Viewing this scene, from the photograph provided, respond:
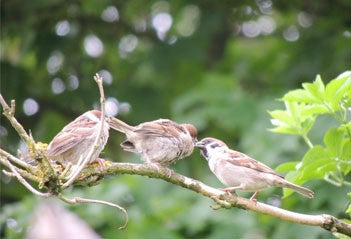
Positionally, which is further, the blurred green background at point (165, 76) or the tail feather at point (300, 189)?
the blurred green background at point (165, 76)

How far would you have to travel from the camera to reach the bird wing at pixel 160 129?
4875 millimetres

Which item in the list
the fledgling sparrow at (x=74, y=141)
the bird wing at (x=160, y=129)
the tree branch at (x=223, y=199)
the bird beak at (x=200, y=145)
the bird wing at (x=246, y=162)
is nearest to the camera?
the tree branch at (x=223, y=199)

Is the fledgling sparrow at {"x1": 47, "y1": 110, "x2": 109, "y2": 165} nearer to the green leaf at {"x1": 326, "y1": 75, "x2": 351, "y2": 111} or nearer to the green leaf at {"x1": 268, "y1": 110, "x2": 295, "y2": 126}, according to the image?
the green leaf at {"x1": 268, "y1": 110, "x2": 295, "y2": 126}

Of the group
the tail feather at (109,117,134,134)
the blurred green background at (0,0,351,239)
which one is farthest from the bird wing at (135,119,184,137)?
the blurred green background at (0,0,351,239)

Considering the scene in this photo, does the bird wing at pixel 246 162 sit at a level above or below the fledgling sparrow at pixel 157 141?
above

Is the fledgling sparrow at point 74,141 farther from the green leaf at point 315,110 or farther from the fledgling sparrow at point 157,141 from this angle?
the green leaf at point 315,110

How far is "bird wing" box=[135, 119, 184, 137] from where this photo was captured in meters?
4.88

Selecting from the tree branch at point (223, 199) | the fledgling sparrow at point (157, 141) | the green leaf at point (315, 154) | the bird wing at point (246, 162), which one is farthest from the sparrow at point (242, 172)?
the tree branch at point (223, 199)

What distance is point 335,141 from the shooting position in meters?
3.52

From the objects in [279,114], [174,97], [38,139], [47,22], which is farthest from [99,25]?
[279,114]

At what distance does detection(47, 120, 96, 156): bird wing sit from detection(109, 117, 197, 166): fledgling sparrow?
0.67 feet

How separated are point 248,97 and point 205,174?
3.77 ft

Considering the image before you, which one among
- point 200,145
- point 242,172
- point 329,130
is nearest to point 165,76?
point 200,145

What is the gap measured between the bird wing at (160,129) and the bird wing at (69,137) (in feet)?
1.16
